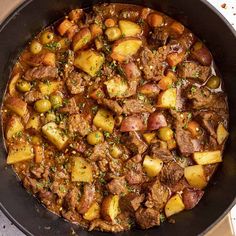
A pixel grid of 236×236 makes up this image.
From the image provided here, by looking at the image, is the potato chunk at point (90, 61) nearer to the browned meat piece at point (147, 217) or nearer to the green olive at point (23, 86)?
the green olive at point (23, 86)

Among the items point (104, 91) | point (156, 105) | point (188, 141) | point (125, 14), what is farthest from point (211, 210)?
point (125, 14)

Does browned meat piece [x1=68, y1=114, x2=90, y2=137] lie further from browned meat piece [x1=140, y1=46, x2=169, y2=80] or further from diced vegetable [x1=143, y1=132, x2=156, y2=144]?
browned meat piece [x1=140, y1=46, x2=169, y2=80]

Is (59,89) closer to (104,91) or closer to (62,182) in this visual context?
(104,91)

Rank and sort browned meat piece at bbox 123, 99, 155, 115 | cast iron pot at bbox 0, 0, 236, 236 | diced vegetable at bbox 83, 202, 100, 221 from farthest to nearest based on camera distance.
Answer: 1. diced vegetable at bbox 83, 202, 100, 221
2. browned meat piece at bbox 123, 99, 155, 115
3. cast iron pot at bbox 0, 0, 236, 236

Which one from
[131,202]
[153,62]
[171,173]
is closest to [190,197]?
[171,173]

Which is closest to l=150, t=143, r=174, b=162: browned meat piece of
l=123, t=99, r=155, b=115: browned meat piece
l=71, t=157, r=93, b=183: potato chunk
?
l=123, t=99, r=155, b=115: browned meat piece
